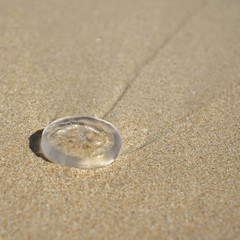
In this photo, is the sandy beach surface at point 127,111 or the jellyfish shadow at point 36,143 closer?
the sandy beach surface at point 127,111

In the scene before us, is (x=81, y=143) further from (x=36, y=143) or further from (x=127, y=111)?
(x=127, y=111)

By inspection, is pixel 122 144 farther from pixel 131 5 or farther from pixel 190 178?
pixel 131 5

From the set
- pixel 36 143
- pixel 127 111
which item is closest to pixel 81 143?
pixel 36 143

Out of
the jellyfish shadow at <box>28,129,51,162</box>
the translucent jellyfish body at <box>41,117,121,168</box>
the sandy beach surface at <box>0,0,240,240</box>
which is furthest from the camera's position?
the jellyfish shadow at <box>28,129,51,162</box>

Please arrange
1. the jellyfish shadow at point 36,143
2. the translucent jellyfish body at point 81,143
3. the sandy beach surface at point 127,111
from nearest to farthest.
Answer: the sandy beach surface at point 127,111
the translucent jellyfish body at point 81,143
the jellyfish shadow at point 36,143

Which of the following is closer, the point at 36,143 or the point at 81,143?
the point at 81,143

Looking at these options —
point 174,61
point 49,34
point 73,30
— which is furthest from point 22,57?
point 174,61
